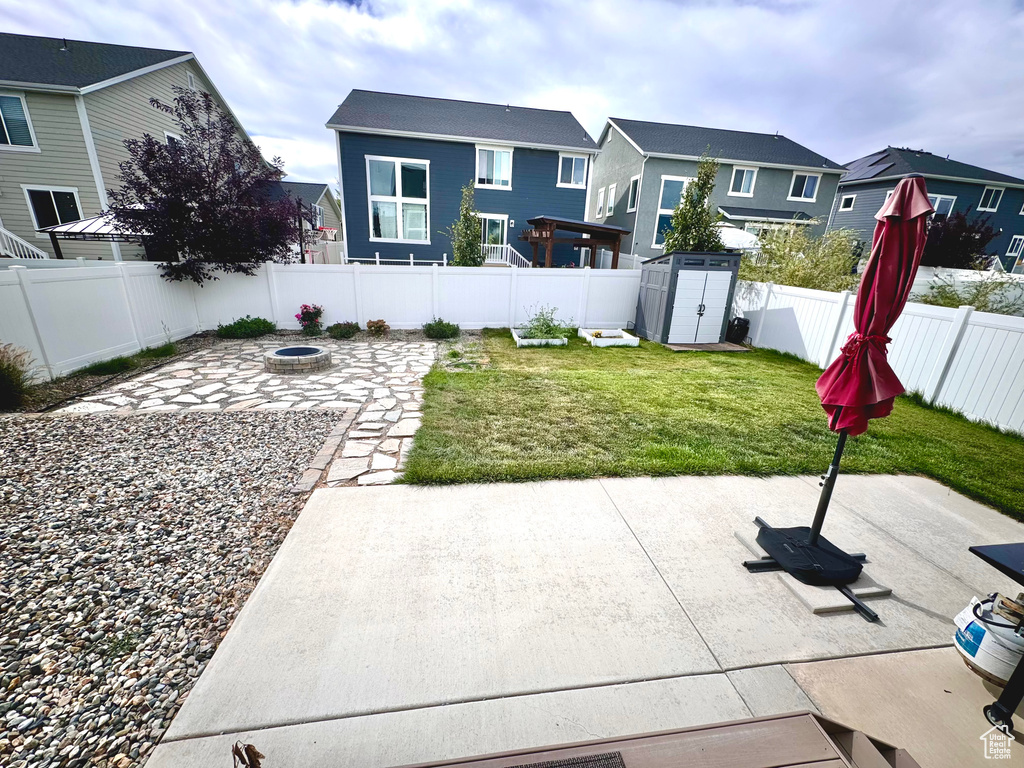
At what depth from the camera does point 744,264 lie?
11.9m

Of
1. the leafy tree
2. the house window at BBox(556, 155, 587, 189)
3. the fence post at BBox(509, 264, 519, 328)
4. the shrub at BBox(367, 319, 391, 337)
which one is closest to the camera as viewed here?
the shrub at BBox(367, 319, 391, 337)

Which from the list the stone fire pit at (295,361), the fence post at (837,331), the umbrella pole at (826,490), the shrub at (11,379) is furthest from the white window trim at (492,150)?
the umbrella pole at (826,490)

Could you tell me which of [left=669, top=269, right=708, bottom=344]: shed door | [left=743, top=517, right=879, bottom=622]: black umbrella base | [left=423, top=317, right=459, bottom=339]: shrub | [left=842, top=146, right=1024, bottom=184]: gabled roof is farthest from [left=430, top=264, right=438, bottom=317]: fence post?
[left=842, top=146, right=1024, bottom=184]: gabled roof

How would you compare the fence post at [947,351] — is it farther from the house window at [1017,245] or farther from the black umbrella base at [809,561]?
the house window at [1017,245]

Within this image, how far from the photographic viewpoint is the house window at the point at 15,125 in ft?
37.1

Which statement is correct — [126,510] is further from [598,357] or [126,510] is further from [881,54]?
[881,54]

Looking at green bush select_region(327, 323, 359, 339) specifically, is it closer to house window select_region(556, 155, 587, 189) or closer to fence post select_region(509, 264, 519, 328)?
fence post select_region(509, 264, 519, 328)

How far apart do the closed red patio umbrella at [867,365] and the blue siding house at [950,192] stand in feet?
81.3

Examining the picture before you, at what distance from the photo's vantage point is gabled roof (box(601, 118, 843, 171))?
17.4 meters

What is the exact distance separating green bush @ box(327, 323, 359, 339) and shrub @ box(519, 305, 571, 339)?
4115mm

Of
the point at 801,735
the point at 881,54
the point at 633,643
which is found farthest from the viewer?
the point at 881,54

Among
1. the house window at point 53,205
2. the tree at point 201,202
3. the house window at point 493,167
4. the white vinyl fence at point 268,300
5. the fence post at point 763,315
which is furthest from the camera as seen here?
the house window at point 493,167

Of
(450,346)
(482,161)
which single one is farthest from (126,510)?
(482,161)

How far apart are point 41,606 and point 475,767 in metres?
2.77
